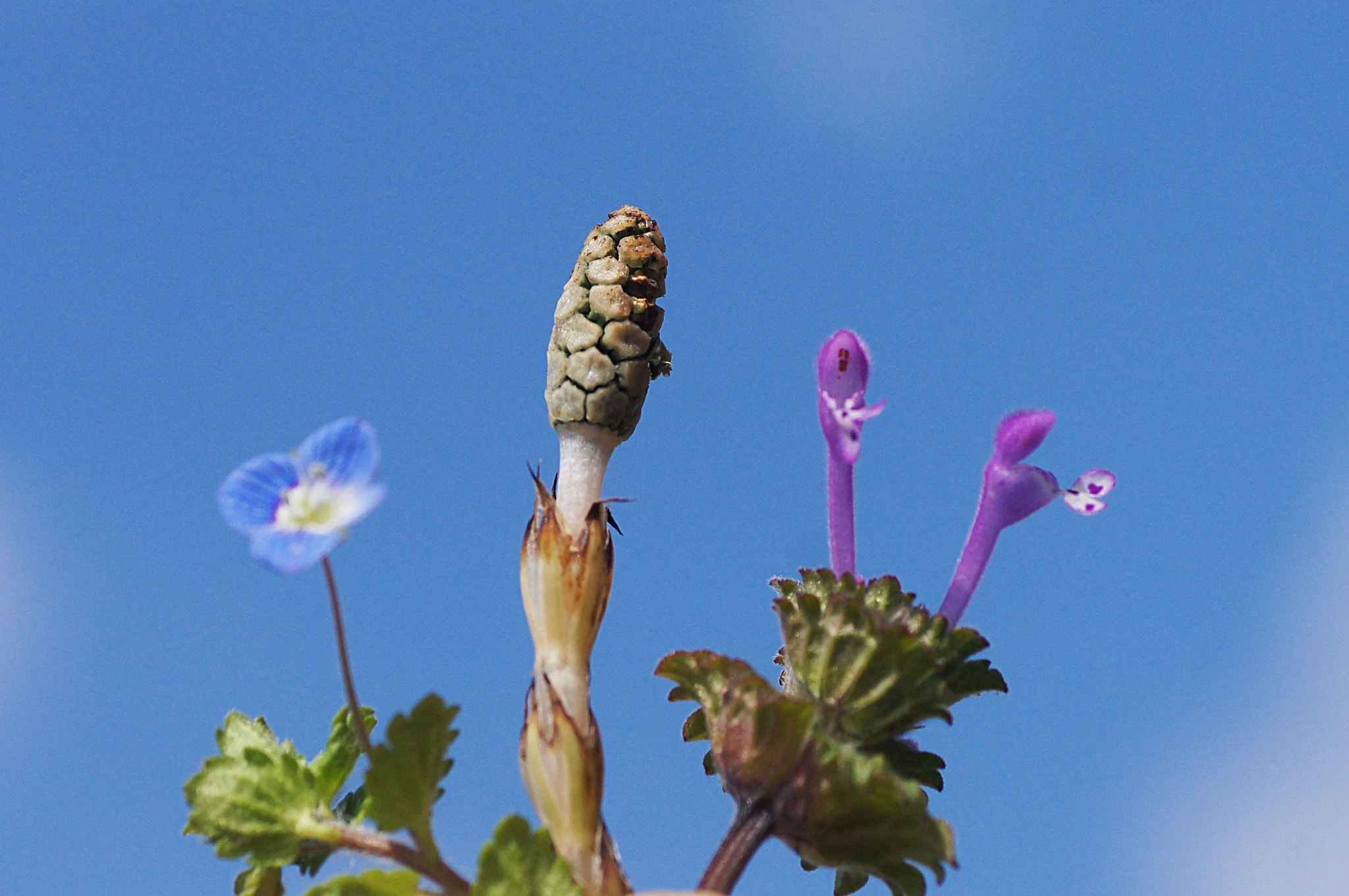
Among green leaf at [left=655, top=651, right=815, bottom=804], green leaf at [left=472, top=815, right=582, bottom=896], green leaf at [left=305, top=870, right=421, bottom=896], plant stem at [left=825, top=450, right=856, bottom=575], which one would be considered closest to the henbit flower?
plant stem at [left=825, top=450, right=856, bottom=575]

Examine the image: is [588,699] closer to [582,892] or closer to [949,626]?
[582,892]

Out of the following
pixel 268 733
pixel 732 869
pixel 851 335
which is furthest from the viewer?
pixel 851 335

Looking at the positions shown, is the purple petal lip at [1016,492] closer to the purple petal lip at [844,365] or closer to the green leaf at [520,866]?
the purple petal lip at [844,365]

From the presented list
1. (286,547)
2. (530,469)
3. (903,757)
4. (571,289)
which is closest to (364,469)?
(286,547)

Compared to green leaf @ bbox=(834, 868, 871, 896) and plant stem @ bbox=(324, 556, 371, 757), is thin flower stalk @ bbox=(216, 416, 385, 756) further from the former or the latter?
green leaf @ bbox=(834, 868, 871, 896)

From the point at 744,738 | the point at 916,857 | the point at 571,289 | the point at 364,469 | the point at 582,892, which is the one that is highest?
the point at 571,289

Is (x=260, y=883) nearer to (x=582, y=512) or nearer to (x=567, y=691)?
(x=567, y=691)

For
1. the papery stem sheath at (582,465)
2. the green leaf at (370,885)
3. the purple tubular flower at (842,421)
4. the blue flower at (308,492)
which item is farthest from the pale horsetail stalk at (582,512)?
the blue flower at (308,492)
